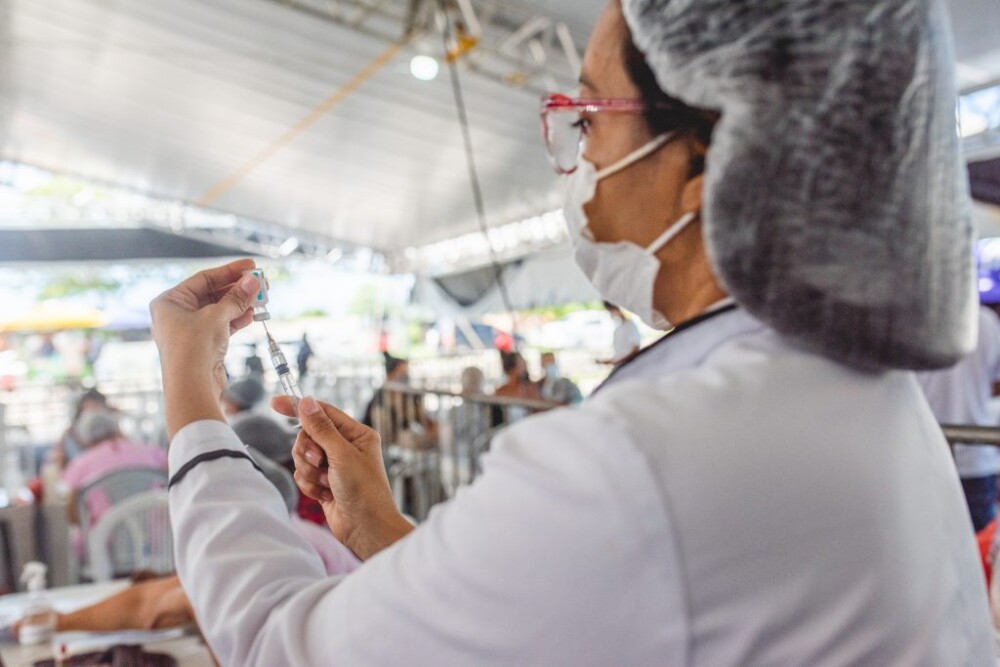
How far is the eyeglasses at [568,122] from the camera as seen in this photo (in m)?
0.74

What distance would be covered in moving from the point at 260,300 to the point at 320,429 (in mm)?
176

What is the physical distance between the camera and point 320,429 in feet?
2.95

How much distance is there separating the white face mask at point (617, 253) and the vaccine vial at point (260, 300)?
0.37m

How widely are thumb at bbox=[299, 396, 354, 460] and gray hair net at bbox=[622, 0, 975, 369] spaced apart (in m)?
0.49

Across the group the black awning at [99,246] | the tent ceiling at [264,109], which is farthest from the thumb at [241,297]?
the black awning at [99,246]

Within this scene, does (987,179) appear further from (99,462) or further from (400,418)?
(99,462)

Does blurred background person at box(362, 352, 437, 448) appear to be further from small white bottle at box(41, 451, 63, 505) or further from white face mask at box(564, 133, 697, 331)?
white face mask at box(564, 133, 697, 331)

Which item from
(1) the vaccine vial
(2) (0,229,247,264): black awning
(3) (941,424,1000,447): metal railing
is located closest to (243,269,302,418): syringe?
(1) the vaccine vial

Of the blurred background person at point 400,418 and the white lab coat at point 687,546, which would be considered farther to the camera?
the blurred background person at point 400,418

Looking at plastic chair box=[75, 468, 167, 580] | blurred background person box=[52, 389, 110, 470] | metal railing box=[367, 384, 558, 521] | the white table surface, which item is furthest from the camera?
blurred background person box=[52, 389, 110, 470]

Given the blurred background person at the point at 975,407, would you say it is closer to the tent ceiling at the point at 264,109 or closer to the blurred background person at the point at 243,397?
the tent ceiling at the point at 264,109

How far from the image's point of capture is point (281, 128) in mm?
8367

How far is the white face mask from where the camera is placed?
2.47 ft

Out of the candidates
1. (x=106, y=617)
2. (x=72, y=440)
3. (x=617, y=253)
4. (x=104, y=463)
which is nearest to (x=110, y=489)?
(x=104, y=463)
